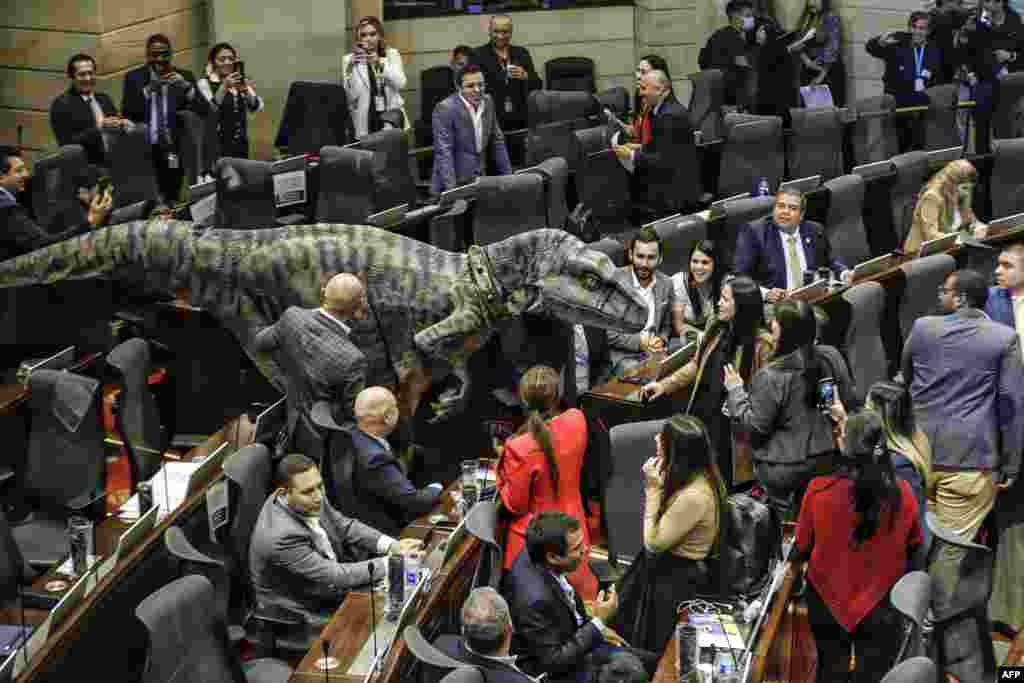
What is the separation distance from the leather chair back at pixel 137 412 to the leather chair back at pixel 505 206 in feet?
8.58

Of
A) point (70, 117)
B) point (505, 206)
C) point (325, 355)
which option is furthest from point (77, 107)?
point (325, 355)

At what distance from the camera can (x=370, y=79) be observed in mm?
11297

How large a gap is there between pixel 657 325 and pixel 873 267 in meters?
1.52

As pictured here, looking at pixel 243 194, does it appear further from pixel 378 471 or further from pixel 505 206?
pixel 378 471

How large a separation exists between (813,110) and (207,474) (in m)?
5.98

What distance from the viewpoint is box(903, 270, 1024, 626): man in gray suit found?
7.34 meters

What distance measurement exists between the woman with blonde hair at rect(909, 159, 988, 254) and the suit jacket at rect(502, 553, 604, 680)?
14.6ft

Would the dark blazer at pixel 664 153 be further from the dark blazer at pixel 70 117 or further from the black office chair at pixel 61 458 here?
the black office chair at pixel 61 458

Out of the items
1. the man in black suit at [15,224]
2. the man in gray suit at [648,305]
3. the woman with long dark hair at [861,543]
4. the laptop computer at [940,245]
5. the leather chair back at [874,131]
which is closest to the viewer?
the woman with long dark hair at [861,543]

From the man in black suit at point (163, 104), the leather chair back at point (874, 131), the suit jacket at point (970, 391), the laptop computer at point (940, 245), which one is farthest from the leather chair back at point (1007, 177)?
the man in black suit at point (163, 104)

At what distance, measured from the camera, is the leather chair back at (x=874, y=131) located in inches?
460

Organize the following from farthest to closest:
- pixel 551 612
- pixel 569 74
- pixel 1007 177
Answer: pixel 569 74, pixel 1007 177, pixel 551 612

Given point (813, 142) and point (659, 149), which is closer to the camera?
point (659, 149)

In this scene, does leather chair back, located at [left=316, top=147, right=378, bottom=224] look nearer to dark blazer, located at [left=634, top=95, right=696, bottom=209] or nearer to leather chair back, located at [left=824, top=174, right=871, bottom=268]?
dark blazer, located at [left=634, top=95, right=696, bottom=209]
